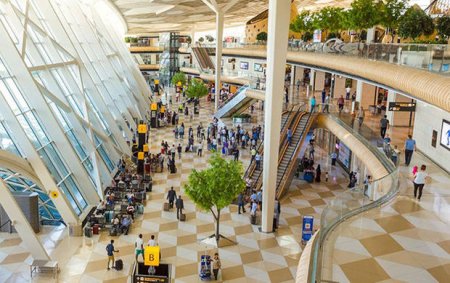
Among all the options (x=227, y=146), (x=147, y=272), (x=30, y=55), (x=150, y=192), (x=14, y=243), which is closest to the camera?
(x=147, y=272)

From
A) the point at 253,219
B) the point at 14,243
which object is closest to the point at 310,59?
the point at 253,219

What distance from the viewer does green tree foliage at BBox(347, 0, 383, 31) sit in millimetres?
25156

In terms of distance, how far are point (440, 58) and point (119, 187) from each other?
1685cm

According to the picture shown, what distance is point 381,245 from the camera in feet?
37.7

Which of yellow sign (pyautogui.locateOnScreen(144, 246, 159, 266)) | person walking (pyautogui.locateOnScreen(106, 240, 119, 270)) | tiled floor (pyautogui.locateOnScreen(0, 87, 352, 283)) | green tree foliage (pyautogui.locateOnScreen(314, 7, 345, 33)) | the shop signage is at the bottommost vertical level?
tiled floor (pyautogui.locateOnScreen(0, 87, 352, 283))

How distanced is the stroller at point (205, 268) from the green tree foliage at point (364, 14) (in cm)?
1643

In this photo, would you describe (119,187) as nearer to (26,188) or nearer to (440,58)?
(26,188)

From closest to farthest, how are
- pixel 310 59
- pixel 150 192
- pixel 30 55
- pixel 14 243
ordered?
1. pixel 14 243
2. pixel 30 55
3. pixel 150 192
4. pixel 310 59

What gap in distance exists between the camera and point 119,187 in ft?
80.4

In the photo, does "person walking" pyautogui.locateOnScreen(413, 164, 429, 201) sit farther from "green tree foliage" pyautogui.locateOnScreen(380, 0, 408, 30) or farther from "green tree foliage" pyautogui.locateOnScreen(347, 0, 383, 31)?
"green tree foliage" pyautogui.locateOnScreen(347, 0, 383, 31)

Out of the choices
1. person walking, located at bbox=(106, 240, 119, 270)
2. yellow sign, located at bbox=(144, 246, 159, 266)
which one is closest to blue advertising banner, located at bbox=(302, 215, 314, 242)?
person walking, located at bbox=(106, 240, 119, 270)

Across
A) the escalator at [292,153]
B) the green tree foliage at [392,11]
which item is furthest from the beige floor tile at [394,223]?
the green tree foliage at [392,11]

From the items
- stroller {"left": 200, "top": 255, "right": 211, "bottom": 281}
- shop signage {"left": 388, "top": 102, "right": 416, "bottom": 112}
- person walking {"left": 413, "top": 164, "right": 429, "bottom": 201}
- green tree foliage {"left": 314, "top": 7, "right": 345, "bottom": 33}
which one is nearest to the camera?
person walking {"left": 413, "top": 164, "right": 429, "bottom": 201}

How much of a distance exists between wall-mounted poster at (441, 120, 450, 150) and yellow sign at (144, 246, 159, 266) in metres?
13.7
